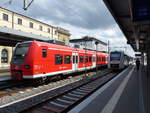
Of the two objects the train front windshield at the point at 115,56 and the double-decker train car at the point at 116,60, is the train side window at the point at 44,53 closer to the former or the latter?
the double-decker train car at the point at 116,60

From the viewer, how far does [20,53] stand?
33.2 feet

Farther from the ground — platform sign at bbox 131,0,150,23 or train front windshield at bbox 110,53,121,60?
platform sign at bbox 131,0,150,23

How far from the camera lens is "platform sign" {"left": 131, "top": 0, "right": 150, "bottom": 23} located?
5.74 meters

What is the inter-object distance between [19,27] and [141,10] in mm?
37579

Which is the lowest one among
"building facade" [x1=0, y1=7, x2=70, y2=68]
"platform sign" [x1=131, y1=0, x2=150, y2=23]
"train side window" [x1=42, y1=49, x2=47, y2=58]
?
"train side window" [x1=42, y1=49, x2=47, y2=58]

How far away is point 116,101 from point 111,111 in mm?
1279

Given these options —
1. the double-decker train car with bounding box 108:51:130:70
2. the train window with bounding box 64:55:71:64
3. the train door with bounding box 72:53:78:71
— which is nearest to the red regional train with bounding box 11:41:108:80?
the train window with bounding box 64:55:71:64

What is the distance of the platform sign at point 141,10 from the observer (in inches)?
226

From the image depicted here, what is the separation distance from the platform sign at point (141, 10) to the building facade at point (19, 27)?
24385mm

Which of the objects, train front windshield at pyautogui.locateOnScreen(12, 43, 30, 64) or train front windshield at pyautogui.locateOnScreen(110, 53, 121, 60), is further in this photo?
train front windshield at pyautogui.locateOnScreen(110, 53, 121, 60)

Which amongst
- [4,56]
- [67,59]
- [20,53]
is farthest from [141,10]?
[4,56]

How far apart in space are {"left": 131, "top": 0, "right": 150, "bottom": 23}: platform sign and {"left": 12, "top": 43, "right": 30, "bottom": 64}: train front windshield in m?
6.60

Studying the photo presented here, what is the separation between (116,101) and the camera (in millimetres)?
6477

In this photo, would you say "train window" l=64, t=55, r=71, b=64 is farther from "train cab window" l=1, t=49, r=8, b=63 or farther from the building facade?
"train cab window" l=1, t=49, r=8, b=63
